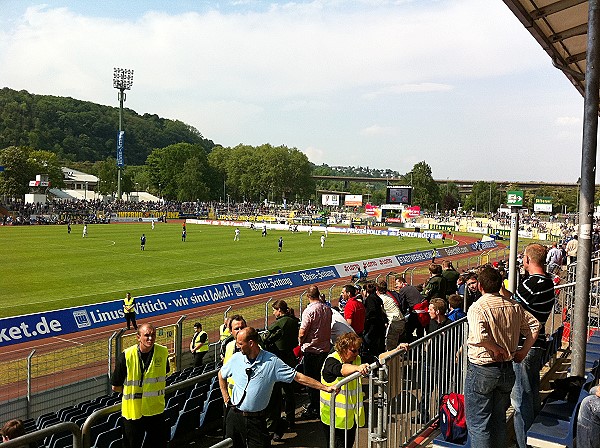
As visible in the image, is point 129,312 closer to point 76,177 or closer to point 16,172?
point 16,172

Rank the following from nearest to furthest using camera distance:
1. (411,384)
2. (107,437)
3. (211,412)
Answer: (411,384), (107,437), (211,412)

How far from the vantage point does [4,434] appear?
208 inches

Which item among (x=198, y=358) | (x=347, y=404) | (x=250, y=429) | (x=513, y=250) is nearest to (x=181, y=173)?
(x=198, y=358)

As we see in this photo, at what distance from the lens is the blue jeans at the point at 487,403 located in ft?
16.0

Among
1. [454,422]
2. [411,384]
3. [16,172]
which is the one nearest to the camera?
[454,422]

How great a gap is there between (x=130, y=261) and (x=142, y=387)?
31.8 metres

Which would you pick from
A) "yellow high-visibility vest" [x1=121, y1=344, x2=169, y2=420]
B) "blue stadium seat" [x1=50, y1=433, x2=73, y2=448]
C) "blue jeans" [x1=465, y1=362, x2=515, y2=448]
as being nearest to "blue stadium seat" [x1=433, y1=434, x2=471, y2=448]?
"blue jeans" [x1=465, y1=362, x2=515, y2=448]

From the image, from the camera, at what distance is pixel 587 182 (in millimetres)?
6500

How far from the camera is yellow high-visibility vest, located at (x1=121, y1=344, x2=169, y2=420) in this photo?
596 cm

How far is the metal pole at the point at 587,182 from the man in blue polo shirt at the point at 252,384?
3741mm

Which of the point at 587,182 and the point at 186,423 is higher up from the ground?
the point at 587,182

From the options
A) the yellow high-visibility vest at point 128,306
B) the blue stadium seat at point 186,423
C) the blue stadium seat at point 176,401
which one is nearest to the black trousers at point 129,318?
the yellow high-visibility vest at point 128,306

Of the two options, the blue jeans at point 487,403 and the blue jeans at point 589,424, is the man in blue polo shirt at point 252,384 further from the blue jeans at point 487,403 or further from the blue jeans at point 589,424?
the blue jeans at point 589,424

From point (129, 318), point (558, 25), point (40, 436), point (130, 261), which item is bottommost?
point (130, 261)
